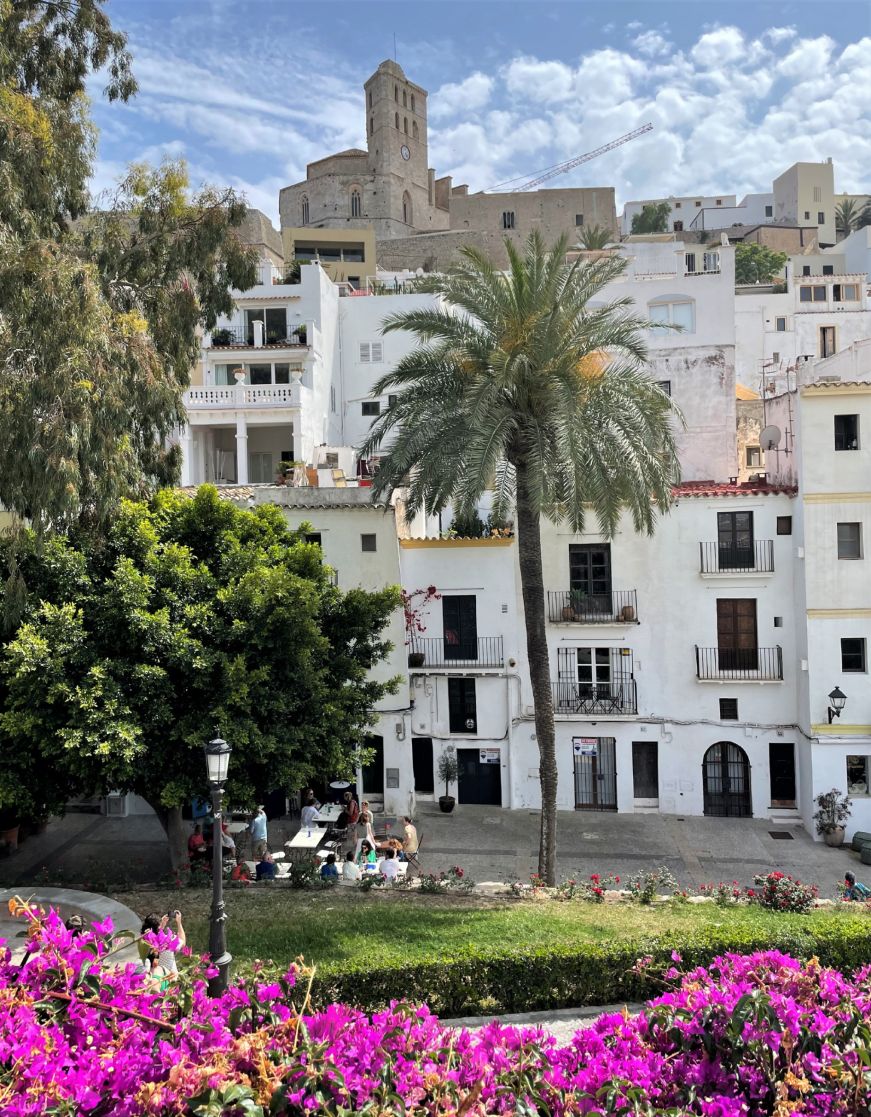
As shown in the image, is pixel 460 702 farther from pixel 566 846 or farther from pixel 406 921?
pixel 406 921

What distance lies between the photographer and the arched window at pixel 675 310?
3089 cm

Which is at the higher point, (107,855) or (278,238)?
(278,238)

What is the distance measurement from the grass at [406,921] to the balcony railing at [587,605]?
1064 centimetres

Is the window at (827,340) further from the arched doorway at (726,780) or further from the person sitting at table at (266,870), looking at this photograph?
the person sitting at table at (266,870)

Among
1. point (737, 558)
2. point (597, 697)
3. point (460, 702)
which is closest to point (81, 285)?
point (460, 702)

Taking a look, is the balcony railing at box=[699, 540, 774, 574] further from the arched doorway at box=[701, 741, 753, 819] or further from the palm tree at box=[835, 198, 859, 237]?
the palm tree at box=[835, 198, 859, 237]

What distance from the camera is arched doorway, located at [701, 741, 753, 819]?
23531mm

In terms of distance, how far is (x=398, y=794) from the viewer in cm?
2297

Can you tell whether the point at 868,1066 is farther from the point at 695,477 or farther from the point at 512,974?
the point at 695,477

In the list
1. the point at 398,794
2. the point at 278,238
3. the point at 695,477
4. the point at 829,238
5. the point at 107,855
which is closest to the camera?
the point at 107,855

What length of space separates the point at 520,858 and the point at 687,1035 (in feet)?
48.2

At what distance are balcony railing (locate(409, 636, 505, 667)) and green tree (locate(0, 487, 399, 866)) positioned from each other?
25.3 ft

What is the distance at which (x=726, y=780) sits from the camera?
23.7m

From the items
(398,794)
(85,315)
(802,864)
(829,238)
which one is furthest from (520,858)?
(829,238)
